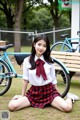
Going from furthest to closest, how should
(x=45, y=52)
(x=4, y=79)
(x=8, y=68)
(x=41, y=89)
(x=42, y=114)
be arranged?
(x=4, y=79) < (x=8, y=68) < (x=45, y=52) < (x=41, y=89) < (x=42, y=114)

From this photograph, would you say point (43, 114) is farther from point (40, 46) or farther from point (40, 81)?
point (40, 46)

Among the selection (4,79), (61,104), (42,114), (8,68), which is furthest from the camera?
(4,79)

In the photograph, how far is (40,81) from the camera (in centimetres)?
535

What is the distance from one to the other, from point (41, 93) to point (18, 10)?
10468 millimetres

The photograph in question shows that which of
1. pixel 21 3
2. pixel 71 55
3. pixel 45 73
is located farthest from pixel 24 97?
pixel 21 3

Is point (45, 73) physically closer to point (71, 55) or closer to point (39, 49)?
point (39, 49)

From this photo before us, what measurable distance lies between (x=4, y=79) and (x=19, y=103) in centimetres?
131

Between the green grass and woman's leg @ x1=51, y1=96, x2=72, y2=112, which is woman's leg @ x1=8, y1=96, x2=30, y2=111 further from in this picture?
woman's leg @ x1=51, y1=96, x2=72, y2=112

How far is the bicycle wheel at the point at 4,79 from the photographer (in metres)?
6.36

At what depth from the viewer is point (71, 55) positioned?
24.4 feet

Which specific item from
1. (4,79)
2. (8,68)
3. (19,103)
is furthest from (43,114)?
(4,79)

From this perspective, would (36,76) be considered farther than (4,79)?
No

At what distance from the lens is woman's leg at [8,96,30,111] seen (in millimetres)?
5281

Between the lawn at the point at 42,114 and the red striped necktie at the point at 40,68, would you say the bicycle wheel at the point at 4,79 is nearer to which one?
the lawn at the point at 42,114
